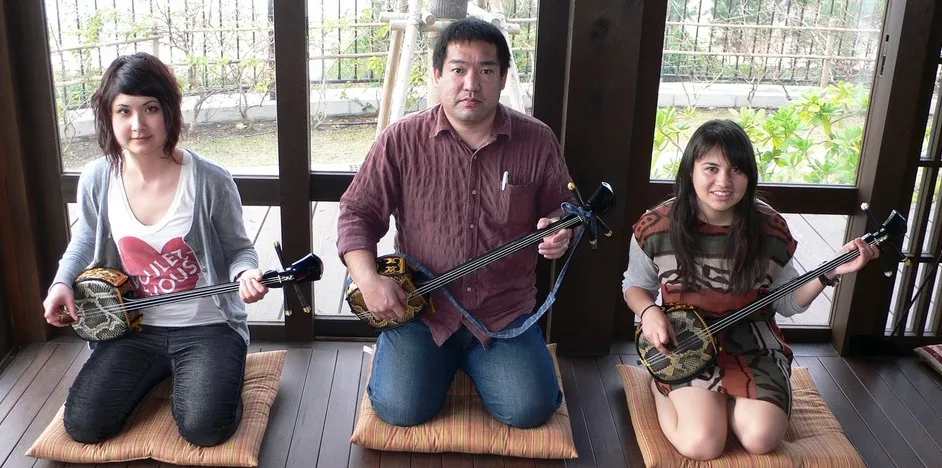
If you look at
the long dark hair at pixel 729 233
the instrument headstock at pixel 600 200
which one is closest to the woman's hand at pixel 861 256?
the long dark hair at pixel 729 233

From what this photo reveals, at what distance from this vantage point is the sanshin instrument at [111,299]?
8.41 feet

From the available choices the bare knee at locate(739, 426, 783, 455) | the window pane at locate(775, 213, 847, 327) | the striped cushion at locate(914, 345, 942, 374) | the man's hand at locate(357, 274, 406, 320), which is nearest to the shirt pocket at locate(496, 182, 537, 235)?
the man's hand at locate(357, 274, 406, 320)

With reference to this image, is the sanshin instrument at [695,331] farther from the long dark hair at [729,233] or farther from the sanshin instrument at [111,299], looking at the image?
the sanshin instrument at [111,299]

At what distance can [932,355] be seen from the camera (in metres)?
3.18

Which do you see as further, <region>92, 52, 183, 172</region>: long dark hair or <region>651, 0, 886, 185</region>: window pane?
<region>651, 0, 886, 185</region>: window pane

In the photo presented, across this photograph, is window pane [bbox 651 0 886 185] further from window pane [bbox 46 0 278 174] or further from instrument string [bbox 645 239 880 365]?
window pane [bbox 46 0 278 174]

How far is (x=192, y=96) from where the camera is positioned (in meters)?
3.08

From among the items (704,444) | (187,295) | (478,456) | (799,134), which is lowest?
(478,456)

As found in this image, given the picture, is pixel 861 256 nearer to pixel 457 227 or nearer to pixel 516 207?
pixel 516 207

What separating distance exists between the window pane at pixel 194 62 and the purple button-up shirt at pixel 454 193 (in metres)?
0.60

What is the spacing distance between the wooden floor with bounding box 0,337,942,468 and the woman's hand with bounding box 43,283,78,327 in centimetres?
38

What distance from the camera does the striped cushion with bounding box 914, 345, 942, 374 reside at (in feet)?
10.3

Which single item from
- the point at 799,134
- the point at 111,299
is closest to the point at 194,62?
the point at 111,299

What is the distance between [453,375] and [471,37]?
3.36ft
